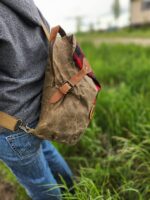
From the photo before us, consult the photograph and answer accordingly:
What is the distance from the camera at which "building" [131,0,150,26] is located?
956 inches

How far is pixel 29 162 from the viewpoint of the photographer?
166cm

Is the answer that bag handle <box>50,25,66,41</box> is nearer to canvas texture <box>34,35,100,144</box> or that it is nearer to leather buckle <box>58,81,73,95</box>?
canvas texture <box>34,35,100,144</box>

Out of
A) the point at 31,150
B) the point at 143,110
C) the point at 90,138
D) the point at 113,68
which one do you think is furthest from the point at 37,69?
the point at 113,68

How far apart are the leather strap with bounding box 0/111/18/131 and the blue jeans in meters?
0.05

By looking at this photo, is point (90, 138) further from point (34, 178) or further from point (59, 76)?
point (59, 76)

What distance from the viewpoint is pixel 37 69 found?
1.59 m

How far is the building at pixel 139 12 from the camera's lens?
79.7ft

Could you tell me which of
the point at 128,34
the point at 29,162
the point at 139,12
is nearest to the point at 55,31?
the point at 29,162

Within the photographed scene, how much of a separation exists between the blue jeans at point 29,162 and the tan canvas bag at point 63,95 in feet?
0.21

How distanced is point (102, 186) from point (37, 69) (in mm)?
912

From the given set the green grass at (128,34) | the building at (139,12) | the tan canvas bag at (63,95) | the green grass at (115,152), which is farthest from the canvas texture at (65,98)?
the building at (139,12)

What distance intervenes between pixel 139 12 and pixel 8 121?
2479 cm

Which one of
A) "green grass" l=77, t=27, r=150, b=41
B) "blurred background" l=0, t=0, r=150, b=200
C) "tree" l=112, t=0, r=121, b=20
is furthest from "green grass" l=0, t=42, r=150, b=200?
"tree" l=112, t=0, r=121, b=20

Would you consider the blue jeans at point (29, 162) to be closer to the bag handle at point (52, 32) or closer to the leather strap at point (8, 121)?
the leather strap at point (8, 121)
